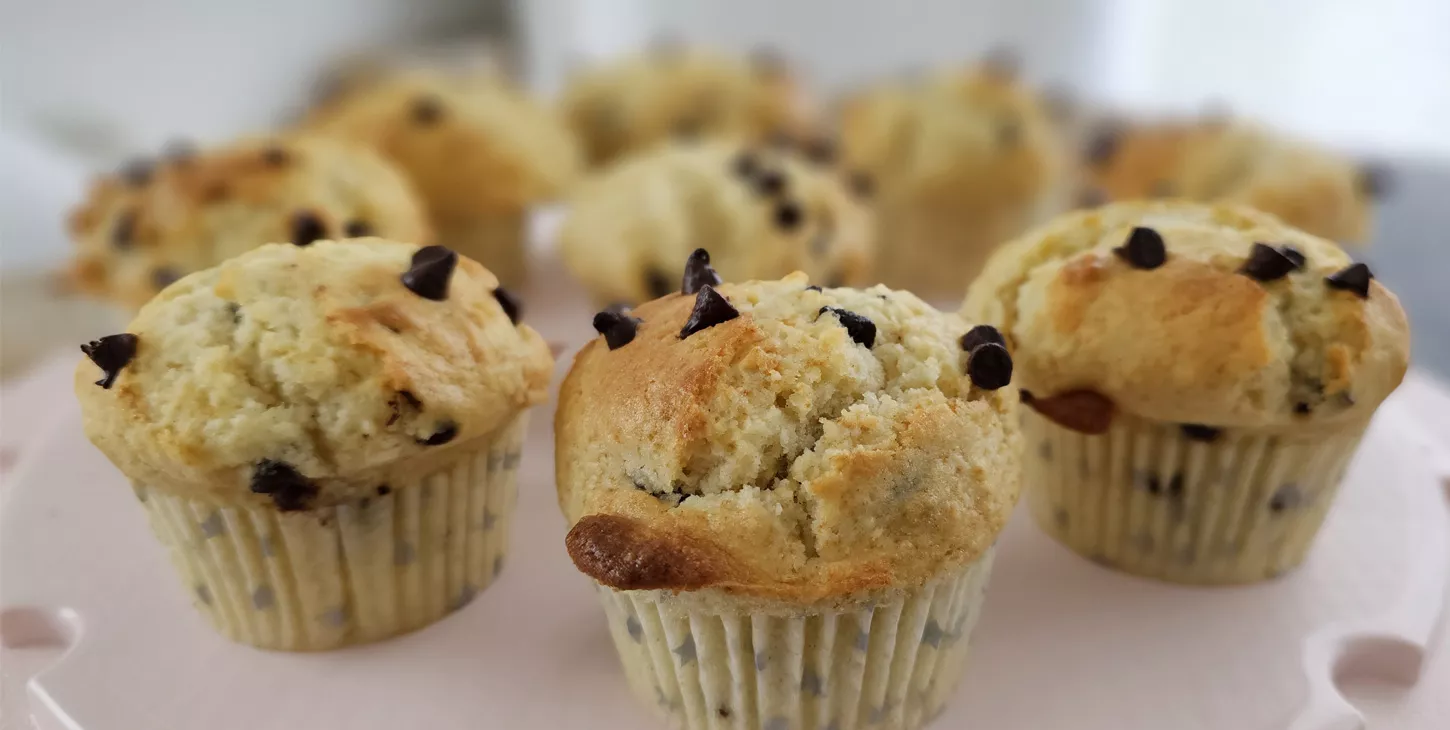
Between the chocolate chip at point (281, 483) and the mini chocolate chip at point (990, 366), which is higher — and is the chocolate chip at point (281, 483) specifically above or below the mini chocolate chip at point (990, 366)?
below

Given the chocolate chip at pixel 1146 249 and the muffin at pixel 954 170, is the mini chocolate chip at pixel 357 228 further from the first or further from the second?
the muffin at pixel 954 170

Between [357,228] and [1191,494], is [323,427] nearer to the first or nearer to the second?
[357,228]

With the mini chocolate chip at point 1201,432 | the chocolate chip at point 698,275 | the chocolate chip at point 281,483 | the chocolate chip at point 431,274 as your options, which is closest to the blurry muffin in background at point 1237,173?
the mini chocolate chip at point 1201,432

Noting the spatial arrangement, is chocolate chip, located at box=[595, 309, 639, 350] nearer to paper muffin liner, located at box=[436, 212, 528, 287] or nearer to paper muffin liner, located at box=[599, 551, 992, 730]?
paper muffin liner, located at box=[599, 551, 992, 730]

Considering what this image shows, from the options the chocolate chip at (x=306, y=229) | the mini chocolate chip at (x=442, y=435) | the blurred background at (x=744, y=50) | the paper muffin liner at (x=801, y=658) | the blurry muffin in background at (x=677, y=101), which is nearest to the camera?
the paper muffin liner at (x=801, y=658)

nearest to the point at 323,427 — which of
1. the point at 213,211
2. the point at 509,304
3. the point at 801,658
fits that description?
the point at 509,304

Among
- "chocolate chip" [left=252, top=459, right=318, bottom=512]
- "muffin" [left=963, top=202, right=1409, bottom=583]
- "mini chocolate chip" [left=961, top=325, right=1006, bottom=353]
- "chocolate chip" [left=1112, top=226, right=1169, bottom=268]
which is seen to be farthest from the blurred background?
"mini chocolate chip" [left=961, top=325, right=1006, bottom=353]
